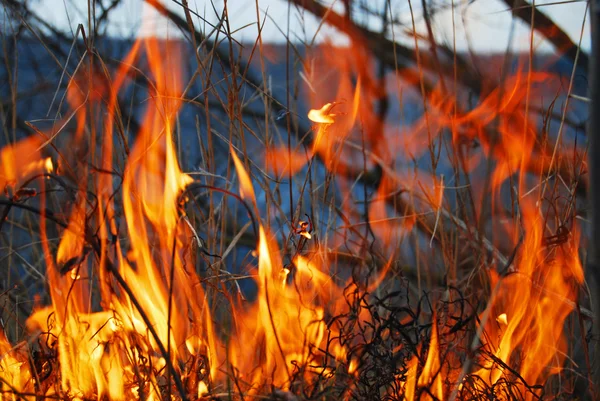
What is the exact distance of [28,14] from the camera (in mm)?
2096

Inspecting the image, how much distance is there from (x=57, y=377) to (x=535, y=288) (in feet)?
2.20

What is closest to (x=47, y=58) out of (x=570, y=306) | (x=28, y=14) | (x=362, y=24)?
(x=28, y=14)

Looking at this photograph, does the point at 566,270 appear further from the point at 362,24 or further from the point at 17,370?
the point at 362,24

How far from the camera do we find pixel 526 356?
2.93ft

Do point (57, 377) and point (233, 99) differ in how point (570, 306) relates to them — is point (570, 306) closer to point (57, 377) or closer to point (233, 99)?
point (233, 99)

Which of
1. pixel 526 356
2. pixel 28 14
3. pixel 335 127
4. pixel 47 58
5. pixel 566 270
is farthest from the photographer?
pixel 47 58

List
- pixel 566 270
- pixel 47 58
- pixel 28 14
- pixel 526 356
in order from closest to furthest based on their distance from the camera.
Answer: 1. pixel 526 356
2. pixel 566 270
3. pixel 28 14
4. pixel 47 58

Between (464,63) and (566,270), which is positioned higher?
(464,63)

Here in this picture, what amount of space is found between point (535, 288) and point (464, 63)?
1.41 m

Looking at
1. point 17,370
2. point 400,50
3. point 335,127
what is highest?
point 400,50

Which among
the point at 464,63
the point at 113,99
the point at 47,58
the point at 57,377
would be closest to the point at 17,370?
the point at 57,377

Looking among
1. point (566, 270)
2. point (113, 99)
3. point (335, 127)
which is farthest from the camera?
point (335, 127)

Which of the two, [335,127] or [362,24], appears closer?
[335,127]

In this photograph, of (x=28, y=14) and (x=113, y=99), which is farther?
(x=28, y=14)
